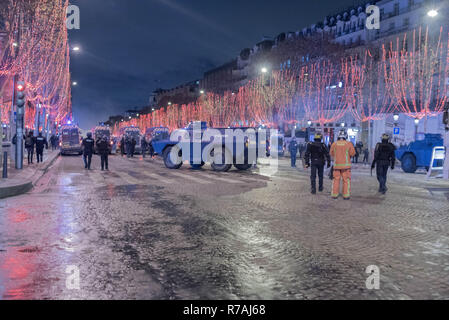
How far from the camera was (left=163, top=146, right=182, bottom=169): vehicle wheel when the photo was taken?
22.6 meters

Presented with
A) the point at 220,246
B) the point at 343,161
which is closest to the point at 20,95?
the point at 343,161

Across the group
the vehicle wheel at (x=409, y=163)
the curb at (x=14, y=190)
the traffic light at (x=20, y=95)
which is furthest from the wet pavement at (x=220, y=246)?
the vehicle wheel at (x=409, y=163)

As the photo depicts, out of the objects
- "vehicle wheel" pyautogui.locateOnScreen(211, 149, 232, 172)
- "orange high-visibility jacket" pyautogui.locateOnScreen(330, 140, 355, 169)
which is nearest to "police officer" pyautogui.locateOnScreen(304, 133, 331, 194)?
"orange high-visibility jacket" pyautogui.locateOnScreen(330, 140, 355, 169)

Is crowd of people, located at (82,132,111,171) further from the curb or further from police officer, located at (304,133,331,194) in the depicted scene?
police officer, located at (304,133,331,194)

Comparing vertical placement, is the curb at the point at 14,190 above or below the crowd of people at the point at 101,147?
below

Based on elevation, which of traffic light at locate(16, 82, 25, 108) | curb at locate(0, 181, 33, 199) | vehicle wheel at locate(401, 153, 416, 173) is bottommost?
curb at locate(0, 181, 33, 199)

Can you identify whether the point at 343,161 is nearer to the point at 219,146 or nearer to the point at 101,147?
the point at 219,146

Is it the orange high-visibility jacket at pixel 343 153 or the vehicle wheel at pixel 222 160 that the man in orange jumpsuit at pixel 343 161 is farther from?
the vehicle wheel at pixel 222 160

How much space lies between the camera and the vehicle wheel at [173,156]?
888 inches

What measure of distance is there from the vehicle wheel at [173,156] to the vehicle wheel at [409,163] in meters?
11.3

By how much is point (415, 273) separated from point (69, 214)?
21.6ft

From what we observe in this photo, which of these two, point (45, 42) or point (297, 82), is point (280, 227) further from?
point (297, 82)

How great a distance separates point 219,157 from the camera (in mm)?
20875

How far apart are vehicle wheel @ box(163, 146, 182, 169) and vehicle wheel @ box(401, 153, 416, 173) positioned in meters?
11.3
